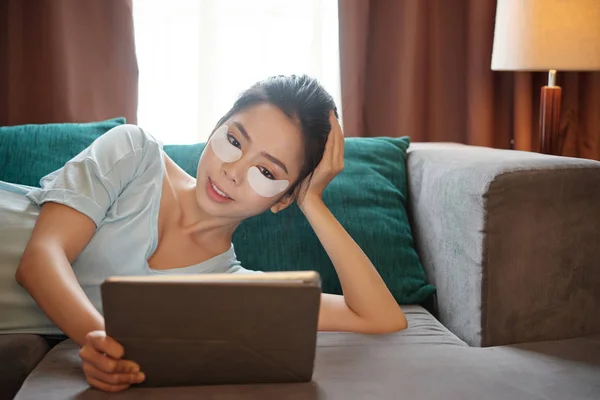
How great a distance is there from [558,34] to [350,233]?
2.90ft

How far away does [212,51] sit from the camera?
7.59ft

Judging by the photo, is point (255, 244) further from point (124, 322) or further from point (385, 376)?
point (124, 322)

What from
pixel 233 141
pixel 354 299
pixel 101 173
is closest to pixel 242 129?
pixel 233 141

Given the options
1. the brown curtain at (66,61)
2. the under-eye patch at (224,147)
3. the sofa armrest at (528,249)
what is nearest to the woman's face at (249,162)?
the under-eye patch at (224,147)

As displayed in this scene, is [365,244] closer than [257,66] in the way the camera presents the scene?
Yes

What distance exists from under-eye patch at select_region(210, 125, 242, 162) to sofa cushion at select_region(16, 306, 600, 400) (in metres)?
0.38

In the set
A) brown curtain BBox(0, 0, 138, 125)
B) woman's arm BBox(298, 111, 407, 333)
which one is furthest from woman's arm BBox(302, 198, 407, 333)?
brown curtain BBox(0, 0, 138, 125)

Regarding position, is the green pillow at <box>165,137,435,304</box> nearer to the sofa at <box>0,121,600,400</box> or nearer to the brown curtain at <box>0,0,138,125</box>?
the sofa at <box>0,121,600,400</box>

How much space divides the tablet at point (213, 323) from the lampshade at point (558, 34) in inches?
52.2

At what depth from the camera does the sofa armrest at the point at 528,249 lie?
53.8 inches

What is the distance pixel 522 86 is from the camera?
95.6 inches

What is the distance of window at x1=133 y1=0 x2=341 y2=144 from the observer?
2305 millimetres

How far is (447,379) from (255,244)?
1.98ft

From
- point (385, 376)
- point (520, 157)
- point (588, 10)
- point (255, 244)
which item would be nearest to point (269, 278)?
point (385, 376)
